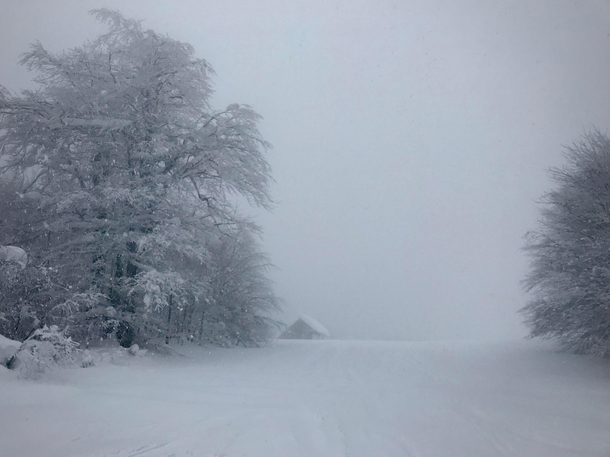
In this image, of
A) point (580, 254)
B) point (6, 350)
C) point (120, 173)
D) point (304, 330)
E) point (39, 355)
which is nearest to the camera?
point (6, 350)

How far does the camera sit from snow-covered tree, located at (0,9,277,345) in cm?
1005

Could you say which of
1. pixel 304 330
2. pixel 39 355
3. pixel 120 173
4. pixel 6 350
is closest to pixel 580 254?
pixel 39 355

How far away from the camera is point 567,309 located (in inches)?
459

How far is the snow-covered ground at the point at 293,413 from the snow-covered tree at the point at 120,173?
2282 millimetres

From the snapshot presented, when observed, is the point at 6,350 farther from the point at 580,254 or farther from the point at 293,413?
the point at 580,254

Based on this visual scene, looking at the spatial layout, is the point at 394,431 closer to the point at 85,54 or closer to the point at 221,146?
the point at 221,146

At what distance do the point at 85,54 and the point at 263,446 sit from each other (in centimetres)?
1192

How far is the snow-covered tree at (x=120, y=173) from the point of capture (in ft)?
33.0

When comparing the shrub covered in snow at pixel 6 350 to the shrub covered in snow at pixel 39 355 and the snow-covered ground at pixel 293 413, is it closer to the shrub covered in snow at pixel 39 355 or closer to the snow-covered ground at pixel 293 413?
the shrub covered in snow at pixel 39 355

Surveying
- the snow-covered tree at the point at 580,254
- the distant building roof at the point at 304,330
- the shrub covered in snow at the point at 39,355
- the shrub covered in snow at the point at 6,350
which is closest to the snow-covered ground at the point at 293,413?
the shrub covered in snow at the point at 39,355

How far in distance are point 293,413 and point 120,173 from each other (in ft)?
27.7

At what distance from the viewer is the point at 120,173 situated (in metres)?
11.0

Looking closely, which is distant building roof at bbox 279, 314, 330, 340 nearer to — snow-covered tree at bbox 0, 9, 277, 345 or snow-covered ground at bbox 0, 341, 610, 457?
snow-covered tree at bbox 0, 9, 277, 345

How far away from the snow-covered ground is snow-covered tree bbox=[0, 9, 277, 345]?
2282 millimetres
